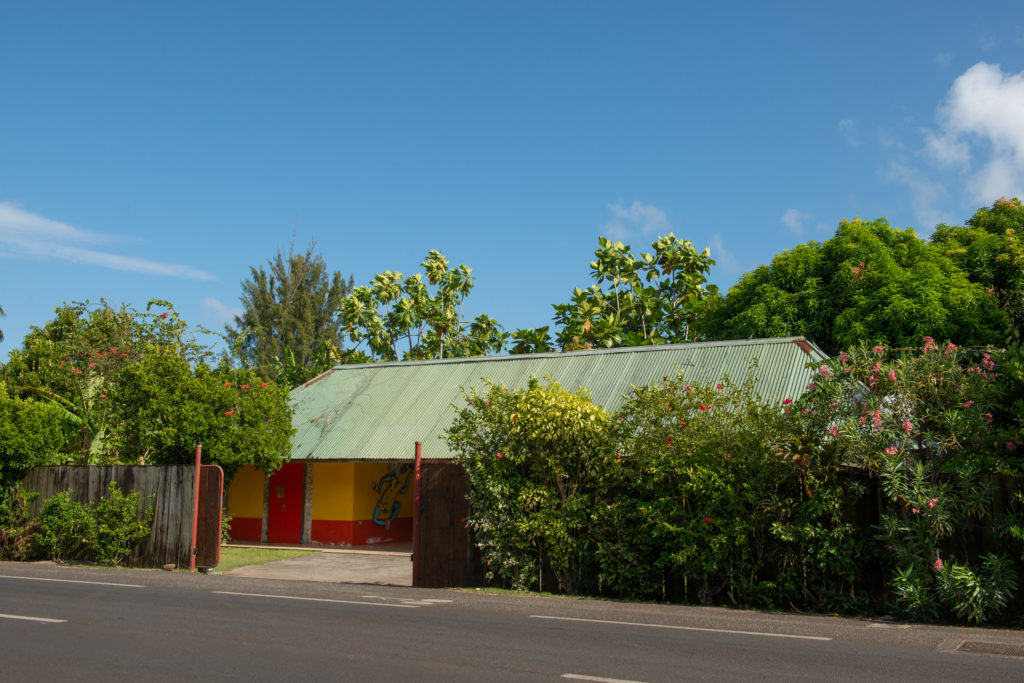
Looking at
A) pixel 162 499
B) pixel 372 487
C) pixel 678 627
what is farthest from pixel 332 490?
pixel 678 627

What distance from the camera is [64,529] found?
59.5ft

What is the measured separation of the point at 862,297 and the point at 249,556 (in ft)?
62.2

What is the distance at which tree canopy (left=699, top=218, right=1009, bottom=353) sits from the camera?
23344 millimetres

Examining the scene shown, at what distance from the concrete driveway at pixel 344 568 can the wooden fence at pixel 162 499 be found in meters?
1.20

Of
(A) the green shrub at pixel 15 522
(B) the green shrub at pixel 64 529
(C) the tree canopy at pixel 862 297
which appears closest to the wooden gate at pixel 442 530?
(B) the green shrub at pixel 64 529

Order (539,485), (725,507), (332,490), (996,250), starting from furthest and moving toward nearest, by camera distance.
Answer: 1. (996,250)
2. (332,490)
3. (539,485)
4. (725,507)

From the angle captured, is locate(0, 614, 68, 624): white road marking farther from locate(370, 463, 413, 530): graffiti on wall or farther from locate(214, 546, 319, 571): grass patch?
locate(370, 463, 413, 530): graffiti on wall

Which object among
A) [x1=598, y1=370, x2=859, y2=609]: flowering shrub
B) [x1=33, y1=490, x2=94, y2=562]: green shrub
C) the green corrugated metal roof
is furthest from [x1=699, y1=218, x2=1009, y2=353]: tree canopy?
[x1=33, y1=490, x2=94, y2=562]: green shrub

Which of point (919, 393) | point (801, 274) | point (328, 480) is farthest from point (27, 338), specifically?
point (919, 393)

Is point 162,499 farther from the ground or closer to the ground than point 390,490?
closer to the ground

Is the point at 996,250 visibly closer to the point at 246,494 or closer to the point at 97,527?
the point at 246,494

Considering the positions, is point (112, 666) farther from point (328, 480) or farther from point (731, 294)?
point (731, 294)

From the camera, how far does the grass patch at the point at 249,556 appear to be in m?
18.8

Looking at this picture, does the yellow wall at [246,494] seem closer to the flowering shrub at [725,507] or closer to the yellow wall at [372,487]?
the yellow wall at [372,487]
